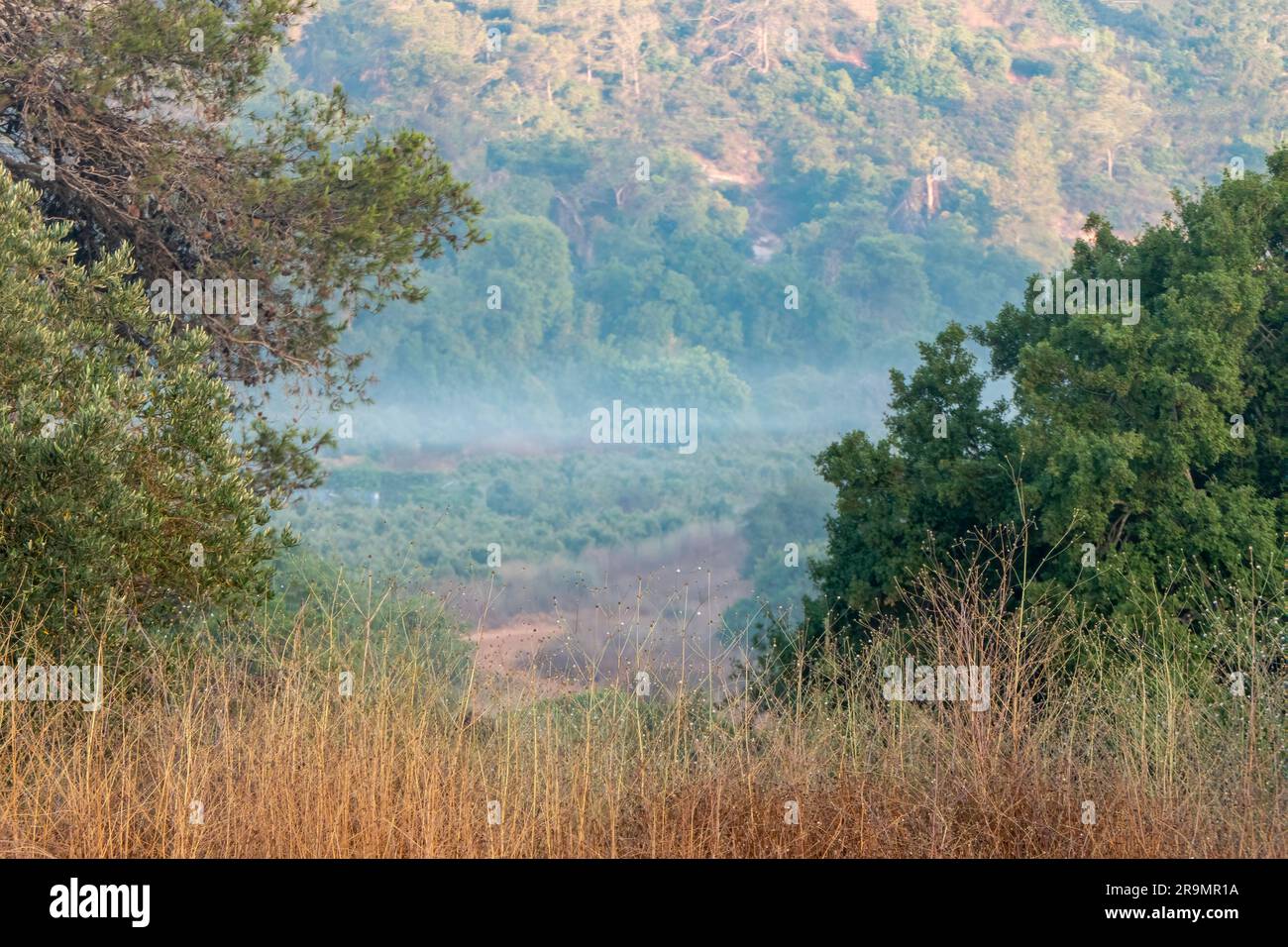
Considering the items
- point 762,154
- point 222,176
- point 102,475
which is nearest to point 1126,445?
point 222,176

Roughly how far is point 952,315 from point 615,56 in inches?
1246

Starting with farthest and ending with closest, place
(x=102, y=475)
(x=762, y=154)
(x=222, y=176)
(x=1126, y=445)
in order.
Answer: (x=762, y=154), (x=1126, y=445), (x=222, y=176), (x=102, y=475)

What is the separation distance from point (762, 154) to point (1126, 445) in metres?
78.3

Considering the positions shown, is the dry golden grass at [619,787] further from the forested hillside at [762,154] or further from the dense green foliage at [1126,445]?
the forested hillside at [762,154]

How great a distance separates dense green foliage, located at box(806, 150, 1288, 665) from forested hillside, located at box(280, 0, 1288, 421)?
57346 mm

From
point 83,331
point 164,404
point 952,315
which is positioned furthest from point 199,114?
point 952,315

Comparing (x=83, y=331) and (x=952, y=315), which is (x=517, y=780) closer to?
(x=83, y=331)

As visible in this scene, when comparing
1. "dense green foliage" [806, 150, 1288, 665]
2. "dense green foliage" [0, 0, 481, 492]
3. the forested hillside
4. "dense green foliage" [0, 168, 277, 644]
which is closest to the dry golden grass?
"dense green foliage" [0, 168, 277, 644]

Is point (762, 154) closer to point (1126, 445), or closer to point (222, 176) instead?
point (1126, 445)

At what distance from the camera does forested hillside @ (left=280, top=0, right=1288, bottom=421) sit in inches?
3024

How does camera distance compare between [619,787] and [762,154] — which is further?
[762,154]

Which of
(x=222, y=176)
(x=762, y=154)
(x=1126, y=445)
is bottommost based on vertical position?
(x=1126, y=445)

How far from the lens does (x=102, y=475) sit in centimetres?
691

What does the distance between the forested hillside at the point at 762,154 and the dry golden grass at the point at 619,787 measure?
218 ft
